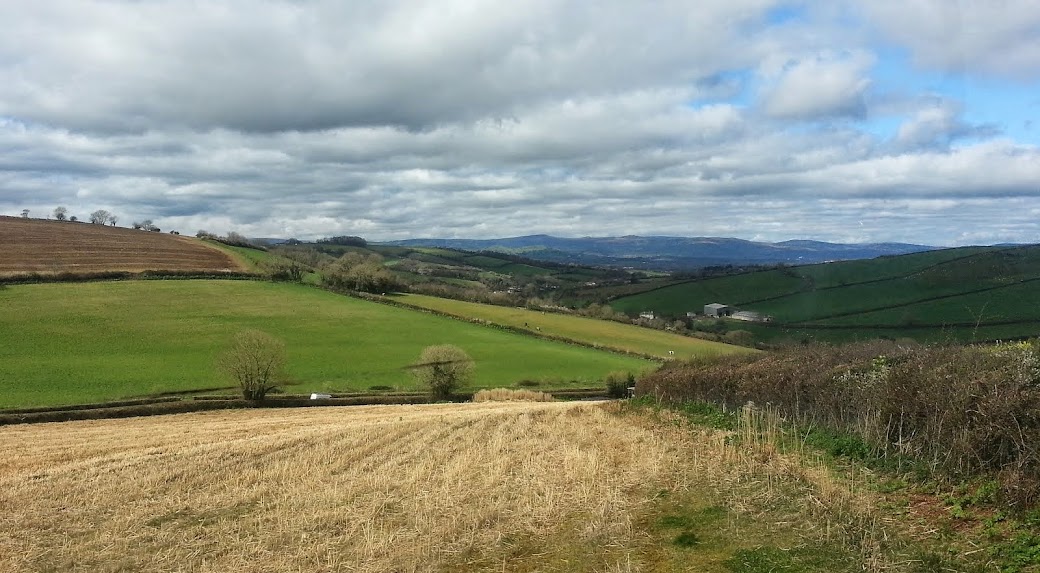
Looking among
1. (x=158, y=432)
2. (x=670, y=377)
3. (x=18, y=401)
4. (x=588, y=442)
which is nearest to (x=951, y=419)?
(x=588, y=442)

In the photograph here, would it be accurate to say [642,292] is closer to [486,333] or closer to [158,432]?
[486,333]

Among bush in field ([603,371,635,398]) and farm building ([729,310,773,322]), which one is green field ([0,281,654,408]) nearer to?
bush in field ([603,371,635,398])

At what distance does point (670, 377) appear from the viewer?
2670cm

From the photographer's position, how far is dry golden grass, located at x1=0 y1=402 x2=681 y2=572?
925cm

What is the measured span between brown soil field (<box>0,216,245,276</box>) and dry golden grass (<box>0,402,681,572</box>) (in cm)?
7827

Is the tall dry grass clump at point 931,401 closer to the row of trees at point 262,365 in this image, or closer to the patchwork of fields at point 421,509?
the patchwork of fields at point 421,509

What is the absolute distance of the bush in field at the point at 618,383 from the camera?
174ft

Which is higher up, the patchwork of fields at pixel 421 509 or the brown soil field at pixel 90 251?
the brown soil field at pixel 90 251

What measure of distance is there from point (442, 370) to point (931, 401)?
40470 mm

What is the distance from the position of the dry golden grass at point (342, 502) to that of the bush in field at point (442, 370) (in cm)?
2894

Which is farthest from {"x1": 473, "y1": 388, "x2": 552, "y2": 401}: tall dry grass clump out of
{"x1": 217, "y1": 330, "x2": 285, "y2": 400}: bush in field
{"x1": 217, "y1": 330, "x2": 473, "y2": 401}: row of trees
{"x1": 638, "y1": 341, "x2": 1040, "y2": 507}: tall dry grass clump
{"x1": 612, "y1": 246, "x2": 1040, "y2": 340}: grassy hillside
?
{"x1": 612, "y1": 246, "x2": 1040, "y2": 340}: grassy hillside

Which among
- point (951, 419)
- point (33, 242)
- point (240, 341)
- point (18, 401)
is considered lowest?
point (18, 401)

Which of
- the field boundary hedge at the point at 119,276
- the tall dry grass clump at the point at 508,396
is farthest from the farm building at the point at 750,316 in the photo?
the field boundary hedge at the point at 119,276

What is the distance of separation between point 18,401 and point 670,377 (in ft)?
138
